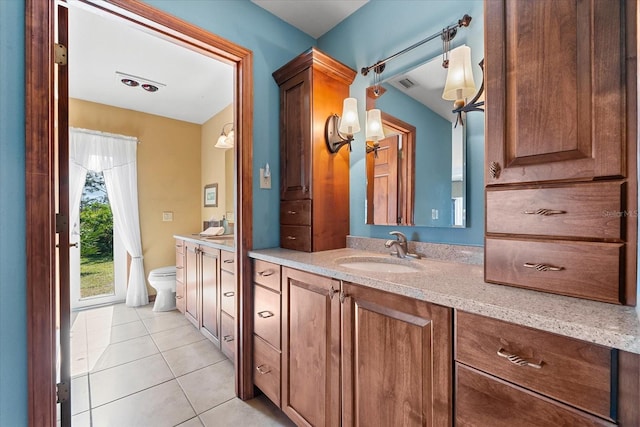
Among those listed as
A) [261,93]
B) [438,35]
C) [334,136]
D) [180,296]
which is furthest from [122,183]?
[438,35]

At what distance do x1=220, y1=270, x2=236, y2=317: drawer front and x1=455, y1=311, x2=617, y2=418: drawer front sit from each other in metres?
1.69

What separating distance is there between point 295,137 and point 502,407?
5.43 feet

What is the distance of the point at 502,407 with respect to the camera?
72cm

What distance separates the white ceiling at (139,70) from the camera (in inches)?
80.3

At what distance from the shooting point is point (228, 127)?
3389mm

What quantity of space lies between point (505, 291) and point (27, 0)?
2.07 meters

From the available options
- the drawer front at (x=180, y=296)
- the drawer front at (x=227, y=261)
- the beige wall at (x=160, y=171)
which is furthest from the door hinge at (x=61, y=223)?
the beige wall at (x=160, y=171)

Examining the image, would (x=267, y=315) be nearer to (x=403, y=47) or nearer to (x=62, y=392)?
(x=62, y=392)

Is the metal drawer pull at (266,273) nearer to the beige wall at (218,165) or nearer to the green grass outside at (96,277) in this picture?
the beige wall at (218,165)

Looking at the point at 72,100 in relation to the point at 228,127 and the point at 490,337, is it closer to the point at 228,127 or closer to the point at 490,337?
the point at 228,127

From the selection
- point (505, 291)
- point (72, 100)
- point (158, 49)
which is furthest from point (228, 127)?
point (505, 291)

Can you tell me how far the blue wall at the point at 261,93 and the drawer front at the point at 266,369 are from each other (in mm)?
640

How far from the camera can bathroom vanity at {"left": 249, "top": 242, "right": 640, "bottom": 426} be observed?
610 mm

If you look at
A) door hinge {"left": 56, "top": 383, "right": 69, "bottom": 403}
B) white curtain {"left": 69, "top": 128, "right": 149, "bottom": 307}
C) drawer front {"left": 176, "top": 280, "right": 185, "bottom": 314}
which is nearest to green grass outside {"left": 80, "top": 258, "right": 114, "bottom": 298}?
white curtain {"left": 69, "top": 128, "right": 149, "bottom": 307}
